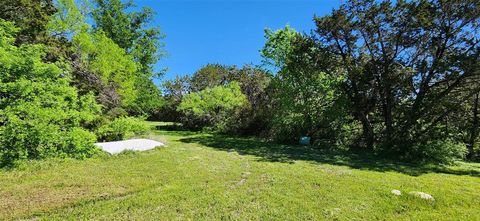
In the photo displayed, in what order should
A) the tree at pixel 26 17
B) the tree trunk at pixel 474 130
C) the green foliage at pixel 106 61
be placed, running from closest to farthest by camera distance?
the tree at pixel 26 17, the tree trunk at pixel 474 130, the green foliage at pixel 106 61

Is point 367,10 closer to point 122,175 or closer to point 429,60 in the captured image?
point 429,60

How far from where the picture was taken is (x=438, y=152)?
1127cm

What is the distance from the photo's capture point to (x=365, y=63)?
591 inches

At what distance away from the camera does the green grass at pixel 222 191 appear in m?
4.89

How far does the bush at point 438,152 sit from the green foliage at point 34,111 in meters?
12.8

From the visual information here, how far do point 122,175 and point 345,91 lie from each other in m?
13.0

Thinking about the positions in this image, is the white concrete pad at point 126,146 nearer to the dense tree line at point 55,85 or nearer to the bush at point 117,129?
the dense tree line at point 55,85

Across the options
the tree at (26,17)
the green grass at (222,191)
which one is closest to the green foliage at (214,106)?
the tree at (26,17)

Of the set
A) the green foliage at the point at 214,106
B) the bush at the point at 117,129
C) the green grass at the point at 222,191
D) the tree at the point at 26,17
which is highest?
the tree at the point at 26,17

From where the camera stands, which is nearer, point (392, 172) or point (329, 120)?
point (392, 172)

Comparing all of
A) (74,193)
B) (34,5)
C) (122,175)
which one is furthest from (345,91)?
(34,5)

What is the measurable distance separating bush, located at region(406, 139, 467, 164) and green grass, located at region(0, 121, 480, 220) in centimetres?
163

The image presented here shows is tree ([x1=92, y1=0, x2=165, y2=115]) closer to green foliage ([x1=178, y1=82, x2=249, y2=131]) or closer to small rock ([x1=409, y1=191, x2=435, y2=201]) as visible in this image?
green foliage ([x1=178, y1=82, x2=249, y2=131])

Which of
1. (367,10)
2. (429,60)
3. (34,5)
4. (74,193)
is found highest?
(367,10)
